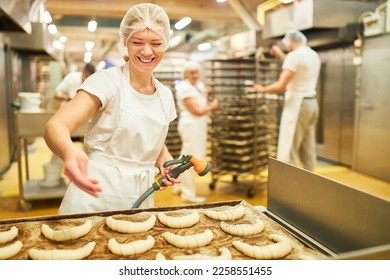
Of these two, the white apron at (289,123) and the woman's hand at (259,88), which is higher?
the woman's hand at (259,88)

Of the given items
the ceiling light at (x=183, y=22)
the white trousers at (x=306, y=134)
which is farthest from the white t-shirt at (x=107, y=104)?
the white trousers at (x=306, y=134)

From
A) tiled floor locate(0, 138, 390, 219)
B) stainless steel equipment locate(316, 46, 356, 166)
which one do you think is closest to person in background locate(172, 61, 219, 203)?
tiled floor locate(0, 138, 390, 219)

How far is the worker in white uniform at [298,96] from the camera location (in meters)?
3.55

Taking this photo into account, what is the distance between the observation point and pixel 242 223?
1.30 m

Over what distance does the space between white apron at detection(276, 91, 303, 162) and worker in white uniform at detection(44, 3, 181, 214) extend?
7.91 feet

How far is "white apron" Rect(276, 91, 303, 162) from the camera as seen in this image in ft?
12.0

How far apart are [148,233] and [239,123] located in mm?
2919

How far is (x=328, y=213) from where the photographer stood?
1133 millimetres

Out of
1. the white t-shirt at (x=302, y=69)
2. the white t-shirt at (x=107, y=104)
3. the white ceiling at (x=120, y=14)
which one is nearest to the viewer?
the white t-shirt at (x=107, y=104)

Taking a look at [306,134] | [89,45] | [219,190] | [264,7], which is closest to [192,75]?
[306,134]

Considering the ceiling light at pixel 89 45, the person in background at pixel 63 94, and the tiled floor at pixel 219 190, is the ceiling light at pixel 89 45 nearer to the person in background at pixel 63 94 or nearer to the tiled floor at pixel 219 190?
the tiled floor at pixel 219 190

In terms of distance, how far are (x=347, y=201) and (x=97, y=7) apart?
15.2 ft

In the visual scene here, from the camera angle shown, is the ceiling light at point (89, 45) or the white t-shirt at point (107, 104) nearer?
the white t-shirt at point (107, 104)

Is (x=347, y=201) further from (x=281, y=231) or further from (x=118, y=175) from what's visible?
(x=118, y=175)
